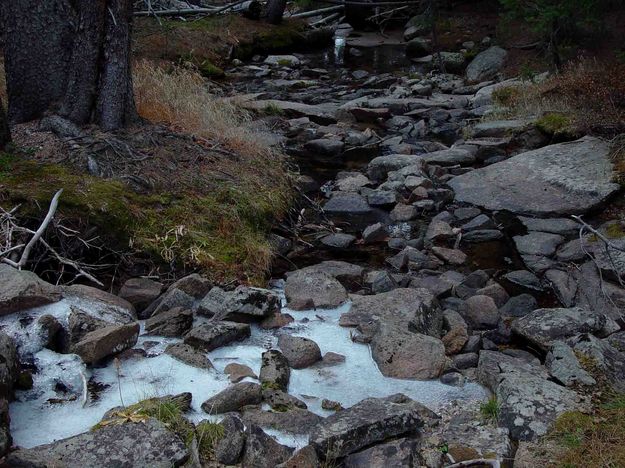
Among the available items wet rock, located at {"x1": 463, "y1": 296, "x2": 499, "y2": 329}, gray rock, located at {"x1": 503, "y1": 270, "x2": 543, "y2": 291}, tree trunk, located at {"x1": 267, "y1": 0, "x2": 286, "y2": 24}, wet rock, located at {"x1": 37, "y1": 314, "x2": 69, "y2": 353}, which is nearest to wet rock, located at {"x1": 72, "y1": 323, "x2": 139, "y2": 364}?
wet rock, located at {"x1": 37, "y1": 314, "x2": 69, "y2": 353}

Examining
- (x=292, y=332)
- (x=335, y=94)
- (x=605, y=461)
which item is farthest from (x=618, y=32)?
(x=605, y=461)

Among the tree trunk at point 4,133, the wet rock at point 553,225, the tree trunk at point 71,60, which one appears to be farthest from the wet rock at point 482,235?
the tree trunk at point 4,133

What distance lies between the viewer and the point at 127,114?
648 cm

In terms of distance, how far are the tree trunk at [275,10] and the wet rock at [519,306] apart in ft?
49.4

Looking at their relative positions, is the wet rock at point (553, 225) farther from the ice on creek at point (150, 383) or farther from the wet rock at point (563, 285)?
the ice on creek at point (150, 383)

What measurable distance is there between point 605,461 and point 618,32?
39.3ft

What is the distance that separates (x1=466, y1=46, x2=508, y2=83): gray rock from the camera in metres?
14.2

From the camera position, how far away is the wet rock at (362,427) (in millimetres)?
3193

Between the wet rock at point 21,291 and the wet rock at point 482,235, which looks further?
the wet rock at point 482,235

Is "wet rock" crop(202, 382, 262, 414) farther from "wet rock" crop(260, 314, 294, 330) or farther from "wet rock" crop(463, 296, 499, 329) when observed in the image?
"wet rock" crop(463, 296, 499, 329)

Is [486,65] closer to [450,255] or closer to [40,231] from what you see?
[450,255]

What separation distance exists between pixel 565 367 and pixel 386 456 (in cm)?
133

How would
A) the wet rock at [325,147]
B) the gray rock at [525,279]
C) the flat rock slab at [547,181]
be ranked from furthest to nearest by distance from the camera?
the wet rock at [325,147] < the flat rock slab at [547,181] < the gray rock at [525,279]

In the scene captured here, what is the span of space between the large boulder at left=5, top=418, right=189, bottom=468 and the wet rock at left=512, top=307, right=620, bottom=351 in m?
2.49
